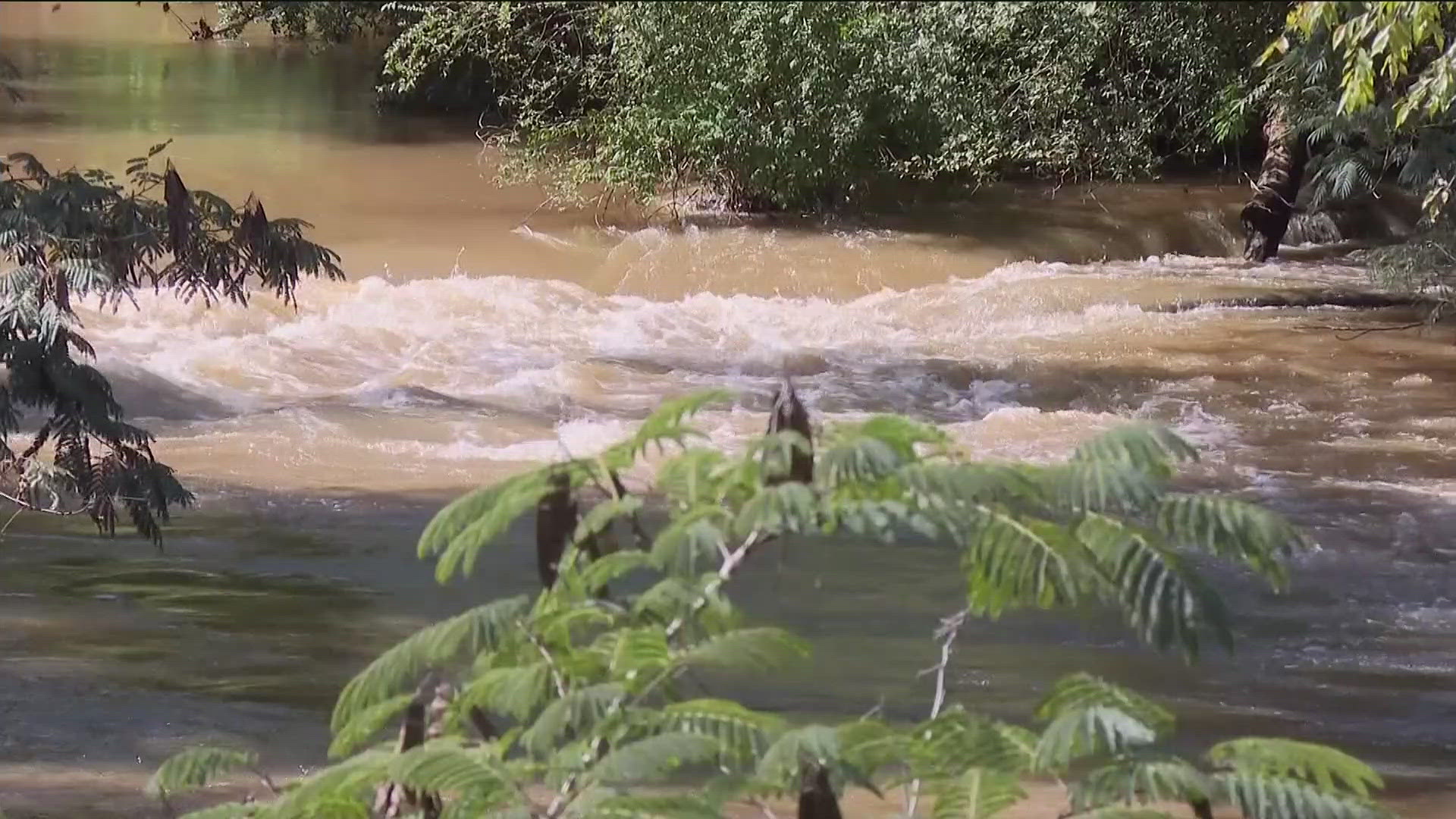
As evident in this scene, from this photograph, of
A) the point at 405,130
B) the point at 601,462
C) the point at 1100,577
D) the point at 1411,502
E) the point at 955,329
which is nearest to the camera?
the point at 1100,577

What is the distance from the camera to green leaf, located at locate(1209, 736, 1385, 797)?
269 cm

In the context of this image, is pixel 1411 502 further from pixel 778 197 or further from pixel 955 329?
pixel 778 197

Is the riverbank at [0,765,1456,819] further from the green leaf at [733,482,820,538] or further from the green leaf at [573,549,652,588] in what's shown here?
the green leaf at [733,482,820,538]

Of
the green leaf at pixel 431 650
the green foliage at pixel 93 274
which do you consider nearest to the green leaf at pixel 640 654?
the green leaf at pixel 431 650

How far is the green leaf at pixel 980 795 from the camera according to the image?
267 cm

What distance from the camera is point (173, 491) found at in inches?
246

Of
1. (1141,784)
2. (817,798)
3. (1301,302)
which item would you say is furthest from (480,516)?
(1301,302)

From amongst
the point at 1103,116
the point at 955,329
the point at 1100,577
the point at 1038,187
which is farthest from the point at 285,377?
the point at 1100,577

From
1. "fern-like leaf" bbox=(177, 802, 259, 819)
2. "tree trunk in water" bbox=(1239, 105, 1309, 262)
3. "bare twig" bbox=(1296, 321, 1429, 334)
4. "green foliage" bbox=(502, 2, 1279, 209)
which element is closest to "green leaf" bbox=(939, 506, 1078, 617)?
"fern-like leaf" bbox=(177, 802, 259, 819)

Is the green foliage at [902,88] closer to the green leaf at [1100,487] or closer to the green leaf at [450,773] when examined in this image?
the green leaf at [1100,487]

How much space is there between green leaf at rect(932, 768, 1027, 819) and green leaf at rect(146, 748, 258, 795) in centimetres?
118

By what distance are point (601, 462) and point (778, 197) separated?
51.5 feet

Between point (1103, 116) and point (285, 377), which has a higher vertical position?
point (1103, 116)

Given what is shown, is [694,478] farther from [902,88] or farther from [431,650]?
[902,88]
